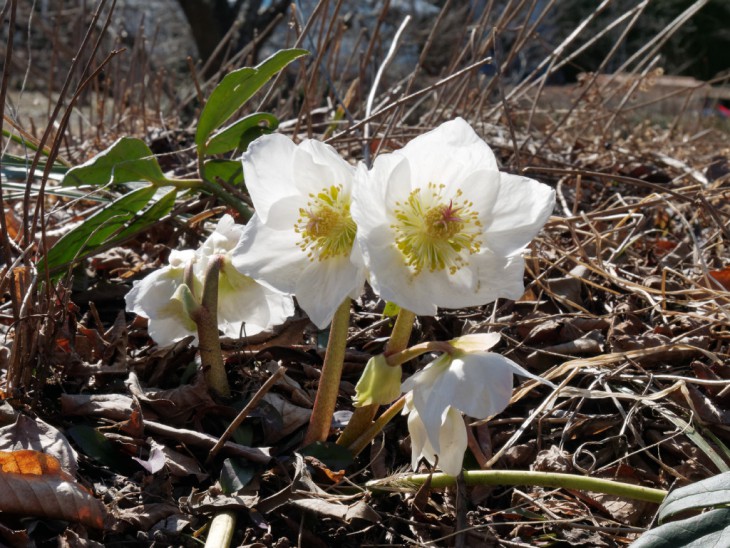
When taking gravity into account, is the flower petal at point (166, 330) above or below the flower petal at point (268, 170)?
below

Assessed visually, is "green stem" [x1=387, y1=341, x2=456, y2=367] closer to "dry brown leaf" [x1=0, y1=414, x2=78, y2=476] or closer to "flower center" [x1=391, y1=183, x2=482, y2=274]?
"flower center" [x1=391, y1=183, x2=482, y2=274]

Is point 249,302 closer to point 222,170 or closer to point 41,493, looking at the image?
point 41,493

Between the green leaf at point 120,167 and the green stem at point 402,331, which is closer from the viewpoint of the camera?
the green stem at point 402,331

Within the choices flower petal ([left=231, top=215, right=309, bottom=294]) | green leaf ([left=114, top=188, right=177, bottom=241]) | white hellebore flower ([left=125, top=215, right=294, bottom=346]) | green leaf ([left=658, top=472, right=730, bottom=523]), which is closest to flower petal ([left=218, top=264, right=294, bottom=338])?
white hellebore flower ([left=125, top=215, right=294, bottom=346])

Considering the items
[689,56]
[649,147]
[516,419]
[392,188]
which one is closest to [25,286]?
[392,188]

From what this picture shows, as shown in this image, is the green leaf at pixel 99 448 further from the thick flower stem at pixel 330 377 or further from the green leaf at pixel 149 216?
the green leaf at pixel 149 216

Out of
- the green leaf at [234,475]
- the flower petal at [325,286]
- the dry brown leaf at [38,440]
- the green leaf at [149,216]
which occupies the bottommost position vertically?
the green leaf at [234,475]

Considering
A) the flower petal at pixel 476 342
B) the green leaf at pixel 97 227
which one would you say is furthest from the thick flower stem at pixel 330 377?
the green leaf at pixel 97 227
